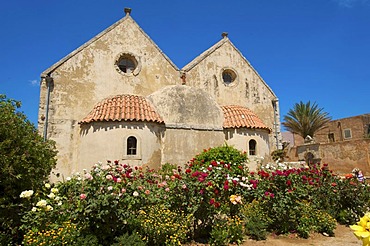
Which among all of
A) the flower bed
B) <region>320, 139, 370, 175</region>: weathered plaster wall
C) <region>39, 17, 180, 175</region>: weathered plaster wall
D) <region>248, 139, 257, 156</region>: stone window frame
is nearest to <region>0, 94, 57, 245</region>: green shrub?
the flower bed

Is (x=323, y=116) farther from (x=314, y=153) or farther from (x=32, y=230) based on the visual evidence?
(x=32, y=230)

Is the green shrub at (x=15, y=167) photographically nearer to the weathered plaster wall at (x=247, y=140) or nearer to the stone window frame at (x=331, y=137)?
the weathered plaster wall at (x=247, y=140)

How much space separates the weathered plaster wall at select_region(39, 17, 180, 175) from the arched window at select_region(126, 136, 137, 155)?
307 cm

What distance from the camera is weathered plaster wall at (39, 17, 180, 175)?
1508 centimetres

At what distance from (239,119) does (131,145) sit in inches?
275

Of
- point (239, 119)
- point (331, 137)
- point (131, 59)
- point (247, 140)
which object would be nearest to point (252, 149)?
point (247, 140)

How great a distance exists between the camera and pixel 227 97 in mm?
19734

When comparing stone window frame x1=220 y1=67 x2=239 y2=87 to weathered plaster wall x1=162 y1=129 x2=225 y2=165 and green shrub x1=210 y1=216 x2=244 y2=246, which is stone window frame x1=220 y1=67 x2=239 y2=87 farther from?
green shrub x1=210 y1=216 x2=244 y2=246

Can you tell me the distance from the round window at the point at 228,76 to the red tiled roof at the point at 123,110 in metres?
7.03

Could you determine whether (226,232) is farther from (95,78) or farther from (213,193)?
(95,78)

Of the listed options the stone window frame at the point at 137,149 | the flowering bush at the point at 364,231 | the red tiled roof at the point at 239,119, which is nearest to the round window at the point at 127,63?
the stone window frame at the point at 137,149

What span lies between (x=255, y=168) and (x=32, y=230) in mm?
13226

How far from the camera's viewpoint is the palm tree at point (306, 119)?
101 feet

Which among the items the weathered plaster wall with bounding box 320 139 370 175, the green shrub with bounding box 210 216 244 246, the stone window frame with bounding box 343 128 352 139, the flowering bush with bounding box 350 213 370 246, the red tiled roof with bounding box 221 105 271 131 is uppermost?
the stone window frame with bounding box 343 128 352 139
